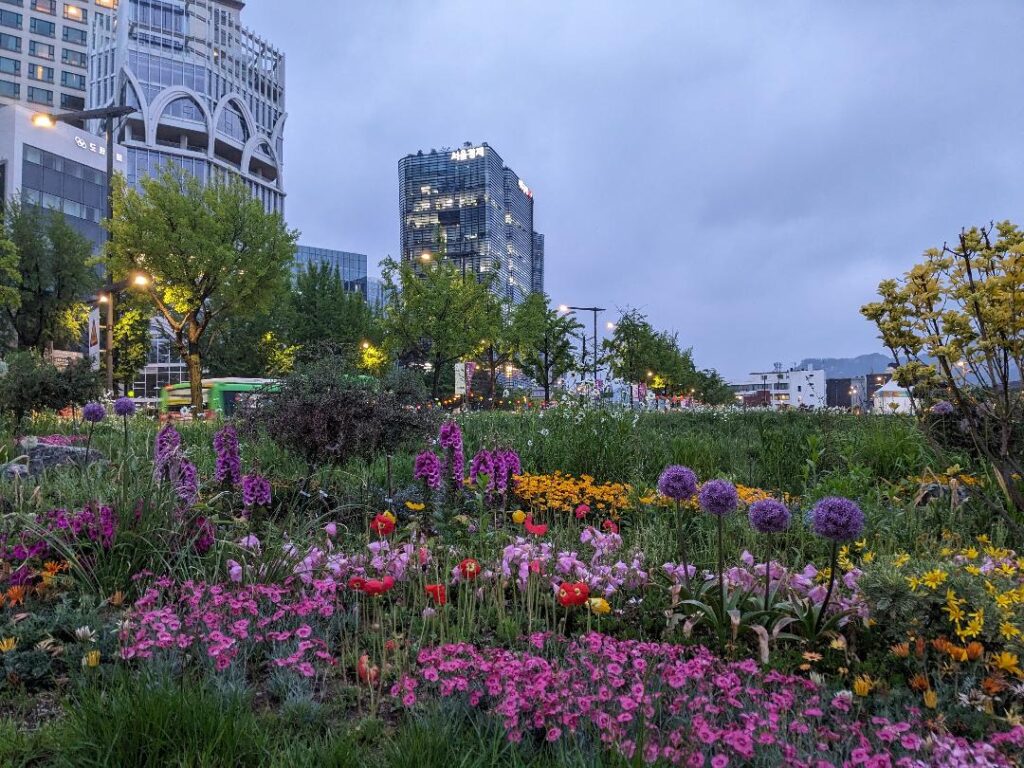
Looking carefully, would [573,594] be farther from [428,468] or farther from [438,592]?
[428,468]

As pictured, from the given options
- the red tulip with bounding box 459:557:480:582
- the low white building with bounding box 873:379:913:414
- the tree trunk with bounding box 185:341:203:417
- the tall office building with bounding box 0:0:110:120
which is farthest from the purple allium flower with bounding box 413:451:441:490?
the tall office building with bounding box 0:0:110:120

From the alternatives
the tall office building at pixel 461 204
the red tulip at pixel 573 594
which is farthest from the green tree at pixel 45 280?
the tall office building at pixel 461 204

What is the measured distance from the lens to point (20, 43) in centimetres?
7406

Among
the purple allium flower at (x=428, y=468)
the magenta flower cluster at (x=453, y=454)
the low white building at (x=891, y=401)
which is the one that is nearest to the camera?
the purple allium flower at (x=428, y=468)

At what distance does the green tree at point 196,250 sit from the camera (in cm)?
2423

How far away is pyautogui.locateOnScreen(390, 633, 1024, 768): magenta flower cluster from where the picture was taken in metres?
1.88

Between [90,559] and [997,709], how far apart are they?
4.56m

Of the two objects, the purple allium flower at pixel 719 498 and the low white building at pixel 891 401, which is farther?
the low white building at pixel 891 401

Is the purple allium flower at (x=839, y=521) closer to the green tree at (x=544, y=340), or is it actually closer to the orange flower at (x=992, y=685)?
the orange flower at (x=992, y=685)

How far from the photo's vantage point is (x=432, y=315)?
2830cm

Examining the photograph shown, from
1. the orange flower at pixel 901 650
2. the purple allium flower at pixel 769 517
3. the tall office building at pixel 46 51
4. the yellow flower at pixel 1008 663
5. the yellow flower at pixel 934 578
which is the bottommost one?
the orange flower at pixel 901 650

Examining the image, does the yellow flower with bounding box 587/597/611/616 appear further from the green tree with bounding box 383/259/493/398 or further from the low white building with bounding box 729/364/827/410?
the low white building with bounding box 729/364/827/410

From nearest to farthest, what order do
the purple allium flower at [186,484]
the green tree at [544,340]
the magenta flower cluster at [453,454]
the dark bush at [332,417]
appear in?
the purple allium flower at [186,484], the dark bush at [332,417], the magenta flower cluster at [453,454], the green tree at [544,340]

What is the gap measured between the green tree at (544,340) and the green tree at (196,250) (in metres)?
14.4
